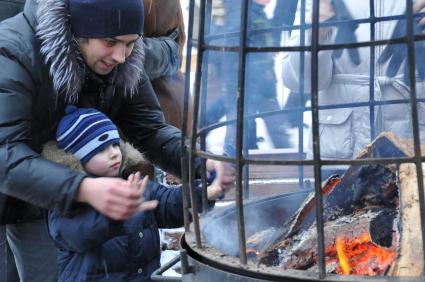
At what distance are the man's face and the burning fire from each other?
3.77 feet

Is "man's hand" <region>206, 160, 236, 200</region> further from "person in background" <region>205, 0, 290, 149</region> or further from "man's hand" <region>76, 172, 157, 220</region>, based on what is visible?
"man's hand" <region>76, 172, 157, 220</region>

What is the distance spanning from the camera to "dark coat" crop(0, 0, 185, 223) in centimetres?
232

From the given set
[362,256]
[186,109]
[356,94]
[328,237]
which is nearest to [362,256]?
[362,256]

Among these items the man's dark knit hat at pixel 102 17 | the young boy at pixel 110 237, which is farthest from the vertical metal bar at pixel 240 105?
the man's dark knit hat at pixel 102 17

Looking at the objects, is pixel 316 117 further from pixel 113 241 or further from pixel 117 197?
pixel 113 241

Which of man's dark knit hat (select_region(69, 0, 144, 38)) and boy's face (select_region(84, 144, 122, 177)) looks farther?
boy's face (select_region(84, 144, 122, 177))

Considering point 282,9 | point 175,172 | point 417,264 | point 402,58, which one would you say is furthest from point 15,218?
point 402,58

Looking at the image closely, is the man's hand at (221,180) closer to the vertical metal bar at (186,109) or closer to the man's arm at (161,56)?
the vertical metal bar at (186,109)

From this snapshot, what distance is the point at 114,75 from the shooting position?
286 centimetres

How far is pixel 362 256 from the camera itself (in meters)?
2.24

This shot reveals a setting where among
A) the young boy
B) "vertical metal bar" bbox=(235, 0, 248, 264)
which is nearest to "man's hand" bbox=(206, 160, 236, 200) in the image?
the young boy

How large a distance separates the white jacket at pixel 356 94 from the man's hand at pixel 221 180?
3.38ft

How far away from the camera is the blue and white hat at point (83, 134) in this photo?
2689 millimetres

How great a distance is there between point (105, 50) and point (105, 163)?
1.52 ft
